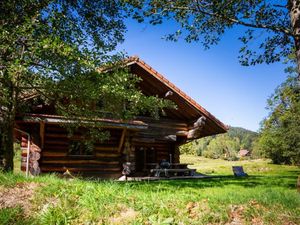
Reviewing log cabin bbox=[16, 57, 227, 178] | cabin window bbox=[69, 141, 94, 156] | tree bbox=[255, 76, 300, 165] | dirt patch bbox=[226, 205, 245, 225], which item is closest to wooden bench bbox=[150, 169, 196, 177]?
log cabin bbox=[16, 57, 227, 178]

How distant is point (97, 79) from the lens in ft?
29.5

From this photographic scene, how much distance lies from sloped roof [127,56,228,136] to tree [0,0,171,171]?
5.78 m

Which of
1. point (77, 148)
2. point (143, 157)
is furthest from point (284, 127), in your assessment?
point (77, 148)

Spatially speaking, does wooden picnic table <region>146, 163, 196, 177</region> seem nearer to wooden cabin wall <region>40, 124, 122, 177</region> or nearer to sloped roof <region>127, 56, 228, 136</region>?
wooden cabin wall <region>40, 124, 122, 177</region>

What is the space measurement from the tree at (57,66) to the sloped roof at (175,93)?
5782 mm

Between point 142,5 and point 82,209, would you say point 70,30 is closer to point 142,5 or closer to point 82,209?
point 142,5

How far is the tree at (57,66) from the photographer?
7898 mm

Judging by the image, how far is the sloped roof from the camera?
16703 mm

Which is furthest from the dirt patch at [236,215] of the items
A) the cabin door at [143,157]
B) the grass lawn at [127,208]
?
the cabin door at [143,157]

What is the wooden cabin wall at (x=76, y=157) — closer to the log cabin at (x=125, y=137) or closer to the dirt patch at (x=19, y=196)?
the log cabin at (x=125, y=137)

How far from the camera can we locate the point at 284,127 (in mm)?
39719

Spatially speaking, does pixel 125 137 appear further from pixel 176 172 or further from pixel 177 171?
pixel 176 172

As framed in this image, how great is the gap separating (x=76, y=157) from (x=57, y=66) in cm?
769

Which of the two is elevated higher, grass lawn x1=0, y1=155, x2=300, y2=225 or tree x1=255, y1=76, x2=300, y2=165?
tree x1=255, y1=76, x2=300, y2=165
